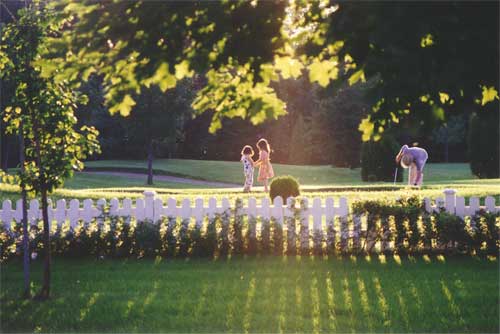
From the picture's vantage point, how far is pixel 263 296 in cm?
731

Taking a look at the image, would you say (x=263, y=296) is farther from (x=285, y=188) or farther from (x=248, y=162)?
(x=248, y=162)

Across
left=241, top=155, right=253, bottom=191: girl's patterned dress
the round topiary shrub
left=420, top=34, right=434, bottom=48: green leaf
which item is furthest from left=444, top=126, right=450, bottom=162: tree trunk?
left=420, top=34, right=434, bottom=48: green leaf

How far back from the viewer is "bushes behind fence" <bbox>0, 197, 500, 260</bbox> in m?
9.87

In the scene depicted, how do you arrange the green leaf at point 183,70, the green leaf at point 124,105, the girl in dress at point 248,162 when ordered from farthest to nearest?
the girl in dress at point 248,162
the green leaf at point 124,105
the green leaf at point 183,70

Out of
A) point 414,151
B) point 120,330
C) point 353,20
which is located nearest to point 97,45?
point 353,20

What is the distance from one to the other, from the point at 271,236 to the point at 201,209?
1409mm

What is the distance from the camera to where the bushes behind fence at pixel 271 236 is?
9867 mm

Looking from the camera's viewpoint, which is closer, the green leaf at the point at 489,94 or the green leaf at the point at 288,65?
the green leaf at the point at 288,65

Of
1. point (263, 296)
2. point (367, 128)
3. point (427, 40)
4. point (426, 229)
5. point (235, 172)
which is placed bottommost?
point (263, 296)

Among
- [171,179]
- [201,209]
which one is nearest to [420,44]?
[201,209]

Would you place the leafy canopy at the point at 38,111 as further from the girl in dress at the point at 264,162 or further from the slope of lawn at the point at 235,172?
the slope of lawn at the point at 235,172

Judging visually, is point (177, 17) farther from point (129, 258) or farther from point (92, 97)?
point (92, 97)

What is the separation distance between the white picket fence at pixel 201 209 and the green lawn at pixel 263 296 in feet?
3.39

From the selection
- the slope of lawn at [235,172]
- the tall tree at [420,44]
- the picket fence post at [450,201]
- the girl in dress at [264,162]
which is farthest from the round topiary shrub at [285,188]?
the slope of lawn at [235,172]
